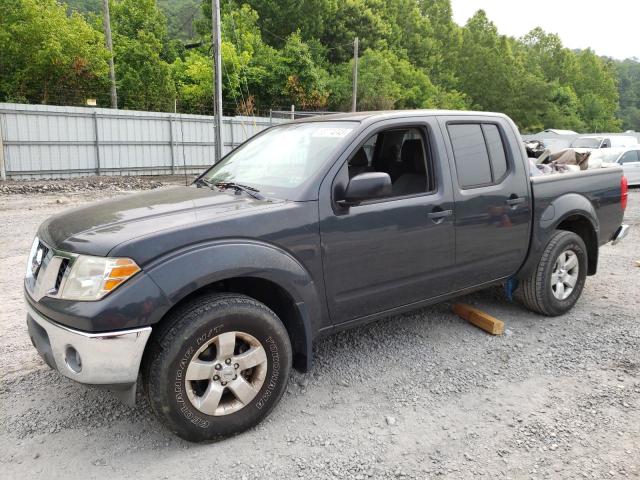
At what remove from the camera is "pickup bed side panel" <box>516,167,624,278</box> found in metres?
4.43

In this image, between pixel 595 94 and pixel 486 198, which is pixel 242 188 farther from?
pixel 595 94

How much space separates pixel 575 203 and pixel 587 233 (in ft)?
1.73

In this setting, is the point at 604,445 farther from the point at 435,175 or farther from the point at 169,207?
the point at 169,207

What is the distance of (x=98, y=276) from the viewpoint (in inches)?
101

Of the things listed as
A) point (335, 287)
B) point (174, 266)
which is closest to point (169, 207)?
point (174, 266)

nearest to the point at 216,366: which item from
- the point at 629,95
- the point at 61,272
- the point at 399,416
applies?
the point at 61,272

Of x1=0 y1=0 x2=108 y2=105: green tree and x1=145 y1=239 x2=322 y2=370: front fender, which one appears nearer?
x1=145 y1=239 x2=322 y2=370: front fender

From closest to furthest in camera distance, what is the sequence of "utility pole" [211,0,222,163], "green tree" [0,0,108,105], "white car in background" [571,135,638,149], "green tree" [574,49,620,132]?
"utility pole" [211,0,222,163] < "green tree" [0,0,108,105] < "white car in background" [571,135,638,149] < "green tree" [574,49,620,132]

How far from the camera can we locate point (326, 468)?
2717 mm

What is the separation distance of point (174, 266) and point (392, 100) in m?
40.0

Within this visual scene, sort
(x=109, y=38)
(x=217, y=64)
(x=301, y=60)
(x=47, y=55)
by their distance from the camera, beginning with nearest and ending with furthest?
(x=217, y=64) < (x=47, y=55) < (x=109, y=38) < (x=301, y=60)

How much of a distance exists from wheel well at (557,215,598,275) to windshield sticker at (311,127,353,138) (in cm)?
257

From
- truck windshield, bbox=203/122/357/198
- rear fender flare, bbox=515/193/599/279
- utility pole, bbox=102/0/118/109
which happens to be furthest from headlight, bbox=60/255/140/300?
utility pole, bbox=102/0/118/109

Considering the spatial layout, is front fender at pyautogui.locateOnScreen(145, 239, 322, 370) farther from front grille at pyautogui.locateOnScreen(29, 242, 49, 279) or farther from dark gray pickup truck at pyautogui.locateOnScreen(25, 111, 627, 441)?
front grille at pyautogui.locateOnScreen(29, 242, 49, 279)
